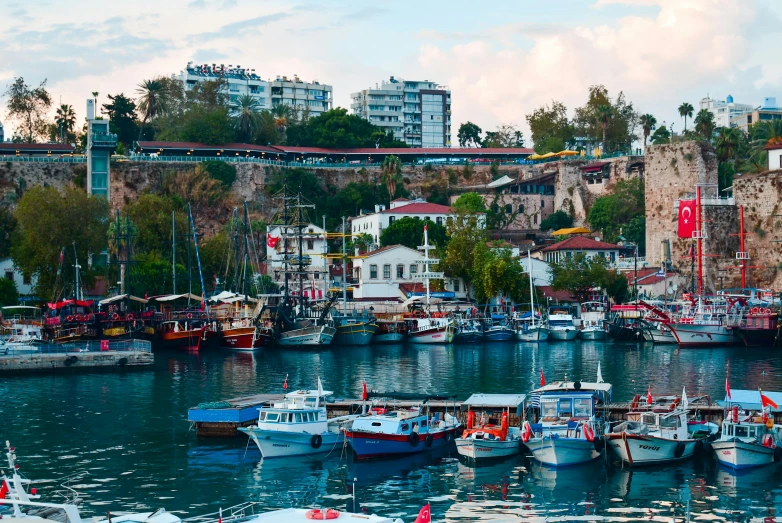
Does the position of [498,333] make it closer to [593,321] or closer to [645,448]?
[593,321]

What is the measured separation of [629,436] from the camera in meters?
33.0

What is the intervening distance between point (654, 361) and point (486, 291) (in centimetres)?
2643

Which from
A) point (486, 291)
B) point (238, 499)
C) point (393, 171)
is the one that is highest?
point (393, 171)

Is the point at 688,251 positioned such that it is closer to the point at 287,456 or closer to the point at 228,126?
the point at 228,126

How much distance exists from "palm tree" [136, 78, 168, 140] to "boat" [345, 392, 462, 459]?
90.7 metres

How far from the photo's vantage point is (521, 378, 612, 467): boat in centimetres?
3284

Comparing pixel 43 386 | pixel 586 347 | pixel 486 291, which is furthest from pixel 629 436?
pixel 486 291

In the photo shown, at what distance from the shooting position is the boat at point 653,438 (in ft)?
108

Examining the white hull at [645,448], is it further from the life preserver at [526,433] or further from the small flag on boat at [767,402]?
the small flag on boat at [767,402]

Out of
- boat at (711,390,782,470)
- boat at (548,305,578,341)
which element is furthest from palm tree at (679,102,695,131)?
boat at (711,390,782,470)

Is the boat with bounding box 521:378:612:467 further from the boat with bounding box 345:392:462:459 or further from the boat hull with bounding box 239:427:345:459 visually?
the boat hull with bounding box 239:427:345:459

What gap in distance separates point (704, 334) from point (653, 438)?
43096 millimetres

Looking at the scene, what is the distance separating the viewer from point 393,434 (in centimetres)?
3431

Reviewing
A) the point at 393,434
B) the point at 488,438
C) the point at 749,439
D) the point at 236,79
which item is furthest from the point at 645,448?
the point at 236,79
